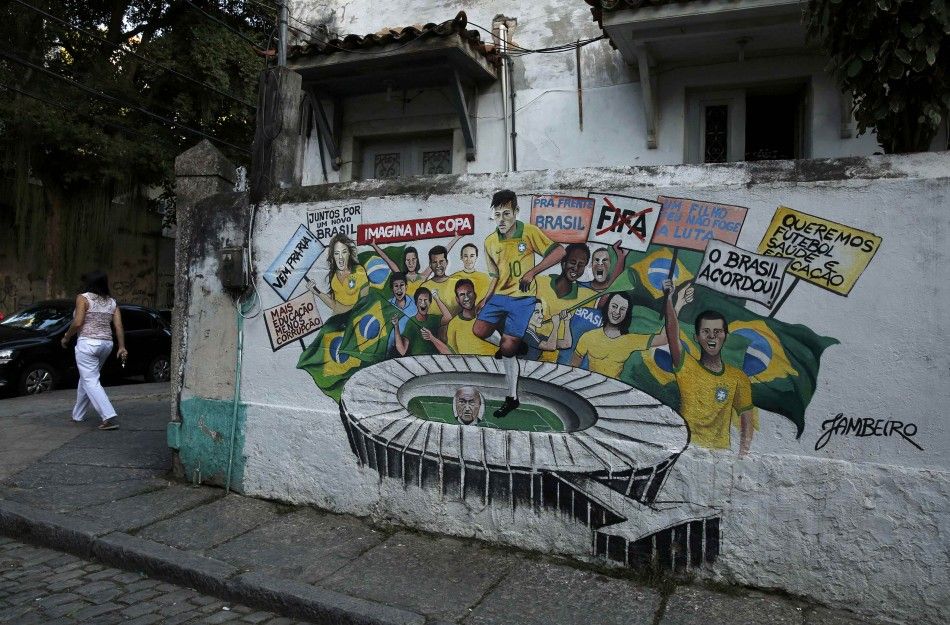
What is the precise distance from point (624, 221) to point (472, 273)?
1.04m

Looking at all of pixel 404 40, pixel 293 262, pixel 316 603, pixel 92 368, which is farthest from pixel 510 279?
pixel 92 368

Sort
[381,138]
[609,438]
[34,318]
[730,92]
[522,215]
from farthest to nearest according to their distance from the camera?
[34,318] < [381,138] < [730,92] < [522,215] < [609,438]

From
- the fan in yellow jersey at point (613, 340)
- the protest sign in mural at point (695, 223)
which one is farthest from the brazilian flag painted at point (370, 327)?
the protest sign in mural at point (695, 223)

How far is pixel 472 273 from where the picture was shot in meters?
5.02

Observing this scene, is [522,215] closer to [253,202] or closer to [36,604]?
[253,202]

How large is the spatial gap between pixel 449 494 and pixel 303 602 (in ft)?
3.98

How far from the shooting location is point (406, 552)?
15.7 feet

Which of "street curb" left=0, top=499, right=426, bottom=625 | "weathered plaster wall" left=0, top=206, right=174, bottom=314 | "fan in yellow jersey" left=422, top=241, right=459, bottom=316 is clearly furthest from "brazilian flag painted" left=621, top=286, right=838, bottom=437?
"weathered plaster wall" left=0, top=206, right=174, bottom=314

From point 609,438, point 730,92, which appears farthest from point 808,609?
point 730,92

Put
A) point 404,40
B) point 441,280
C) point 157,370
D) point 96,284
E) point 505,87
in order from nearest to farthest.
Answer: point 441,280 < point 96,284 < point 404,40 < point 505,87 < point 157,370

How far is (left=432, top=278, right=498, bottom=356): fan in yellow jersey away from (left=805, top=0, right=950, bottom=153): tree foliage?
265cm

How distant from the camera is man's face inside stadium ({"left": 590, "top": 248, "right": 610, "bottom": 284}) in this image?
15.1ft

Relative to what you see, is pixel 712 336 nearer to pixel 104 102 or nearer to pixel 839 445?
pixel 839 445

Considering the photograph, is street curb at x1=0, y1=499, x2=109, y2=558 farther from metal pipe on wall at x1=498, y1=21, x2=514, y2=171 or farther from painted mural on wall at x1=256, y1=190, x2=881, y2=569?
metal pipe on wall at x1=498, y1=21, x2=514, y2=171
